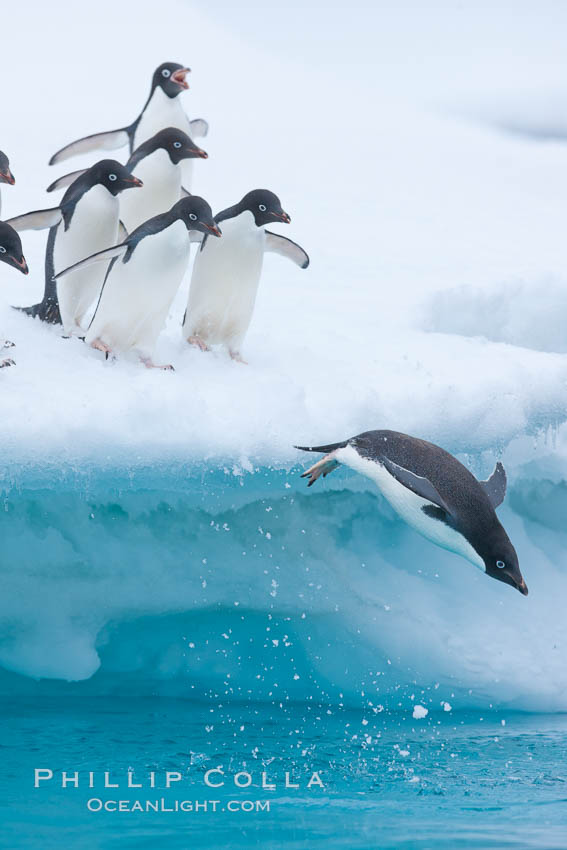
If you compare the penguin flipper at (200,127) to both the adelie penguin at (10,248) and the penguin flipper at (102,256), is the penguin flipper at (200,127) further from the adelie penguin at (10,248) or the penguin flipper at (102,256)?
the adelie penguin at (10,248)

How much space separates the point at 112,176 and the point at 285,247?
649 millimetres

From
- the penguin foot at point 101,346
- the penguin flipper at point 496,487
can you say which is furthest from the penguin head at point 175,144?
the penguin flipper at point 496,487

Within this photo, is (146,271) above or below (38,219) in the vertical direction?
below

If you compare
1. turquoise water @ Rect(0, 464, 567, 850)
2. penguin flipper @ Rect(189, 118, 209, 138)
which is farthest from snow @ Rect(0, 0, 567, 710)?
penguin flipper @ Rect(189, 118, 209, 138)

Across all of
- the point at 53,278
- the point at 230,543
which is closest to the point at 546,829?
the point at 230,543

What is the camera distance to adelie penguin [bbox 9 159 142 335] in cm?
343

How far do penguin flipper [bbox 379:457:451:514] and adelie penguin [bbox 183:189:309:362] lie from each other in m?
1.30

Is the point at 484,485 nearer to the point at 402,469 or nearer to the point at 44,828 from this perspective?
A: the point at 402,469

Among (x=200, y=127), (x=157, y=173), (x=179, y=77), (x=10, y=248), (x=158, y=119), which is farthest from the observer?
(x=200, y=127)

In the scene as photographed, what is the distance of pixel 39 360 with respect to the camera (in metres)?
3.23

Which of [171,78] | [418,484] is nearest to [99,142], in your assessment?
[171,78]

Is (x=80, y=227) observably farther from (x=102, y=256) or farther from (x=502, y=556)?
(x=502, y=556)

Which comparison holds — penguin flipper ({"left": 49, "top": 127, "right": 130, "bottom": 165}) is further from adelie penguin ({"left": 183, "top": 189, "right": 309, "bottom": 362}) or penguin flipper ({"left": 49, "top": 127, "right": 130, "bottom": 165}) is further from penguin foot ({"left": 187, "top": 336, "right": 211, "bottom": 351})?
penguin foot ({"left": 187, "top": 336, "right": 211, "bottom": 351})

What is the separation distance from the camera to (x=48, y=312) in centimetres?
363
